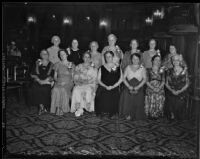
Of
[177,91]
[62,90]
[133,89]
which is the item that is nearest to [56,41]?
[62,90]

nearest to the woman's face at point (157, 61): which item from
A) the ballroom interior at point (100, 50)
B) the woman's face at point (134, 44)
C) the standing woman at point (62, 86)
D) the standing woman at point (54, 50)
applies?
the ballroom interior at point (100, 50)

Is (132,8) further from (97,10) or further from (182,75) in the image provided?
(182,75)

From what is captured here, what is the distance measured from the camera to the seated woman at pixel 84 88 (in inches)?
148

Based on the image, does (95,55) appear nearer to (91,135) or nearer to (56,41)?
(56,41)

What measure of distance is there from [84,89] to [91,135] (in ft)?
2.04

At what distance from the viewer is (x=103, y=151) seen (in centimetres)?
350

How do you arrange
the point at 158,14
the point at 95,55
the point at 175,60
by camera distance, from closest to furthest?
the point at 158,14 → the point at 175,60 → the point at 95,55

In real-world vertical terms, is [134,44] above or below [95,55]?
above

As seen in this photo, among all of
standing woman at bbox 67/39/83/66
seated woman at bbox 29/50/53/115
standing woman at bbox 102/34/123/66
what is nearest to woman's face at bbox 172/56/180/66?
standing woman at bbox 102/34/123/66

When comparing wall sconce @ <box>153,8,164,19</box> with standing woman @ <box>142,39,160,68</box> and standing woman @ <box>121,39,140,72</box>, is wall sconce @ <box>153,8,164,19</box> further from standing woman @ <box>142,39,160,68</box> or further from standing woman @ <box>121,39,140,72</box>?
standing woman @ <box>121,39,140,72</box>

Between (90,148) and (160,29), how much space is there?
5.82 ft

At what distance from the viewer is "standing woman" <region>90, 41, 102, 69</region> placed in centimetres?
359

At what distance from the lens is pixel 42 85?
377cm

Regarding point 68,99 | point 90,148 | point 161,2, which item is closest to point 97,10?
point 161,2
